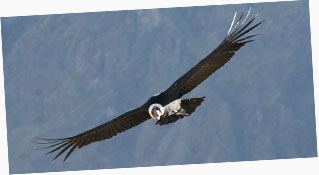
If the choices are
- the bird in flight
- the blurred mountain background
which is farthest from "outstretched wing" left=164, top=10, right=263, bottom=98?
the blurred mountain background

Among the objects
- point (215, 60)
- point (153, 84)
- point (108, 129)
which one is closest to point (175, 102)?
point (215, 60)

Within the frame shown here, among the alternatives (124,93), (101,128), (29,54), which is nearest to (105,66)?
(124,93)

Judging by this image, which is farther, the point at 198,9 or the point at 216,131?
the point at 198,9

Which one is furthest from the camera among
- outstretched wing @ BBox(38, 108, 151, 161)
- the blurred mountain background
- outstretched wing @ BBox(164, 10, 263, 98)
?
the blurred mountain background

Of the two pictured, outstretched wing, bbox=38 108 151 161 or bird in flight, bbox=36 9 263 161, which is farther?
outstretched wing, bbox=38 108 151 161

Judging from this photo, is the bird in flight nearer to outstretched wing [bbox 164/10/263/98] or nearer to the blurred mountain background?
outstretched wing [bbox 164/10/263/98]

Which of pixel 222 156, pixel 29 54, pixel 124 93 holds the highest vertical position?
pixel 29 54

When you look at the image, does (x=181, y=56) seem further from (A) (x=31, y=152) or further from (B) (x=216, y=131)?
(A) (x=31, y=152)
